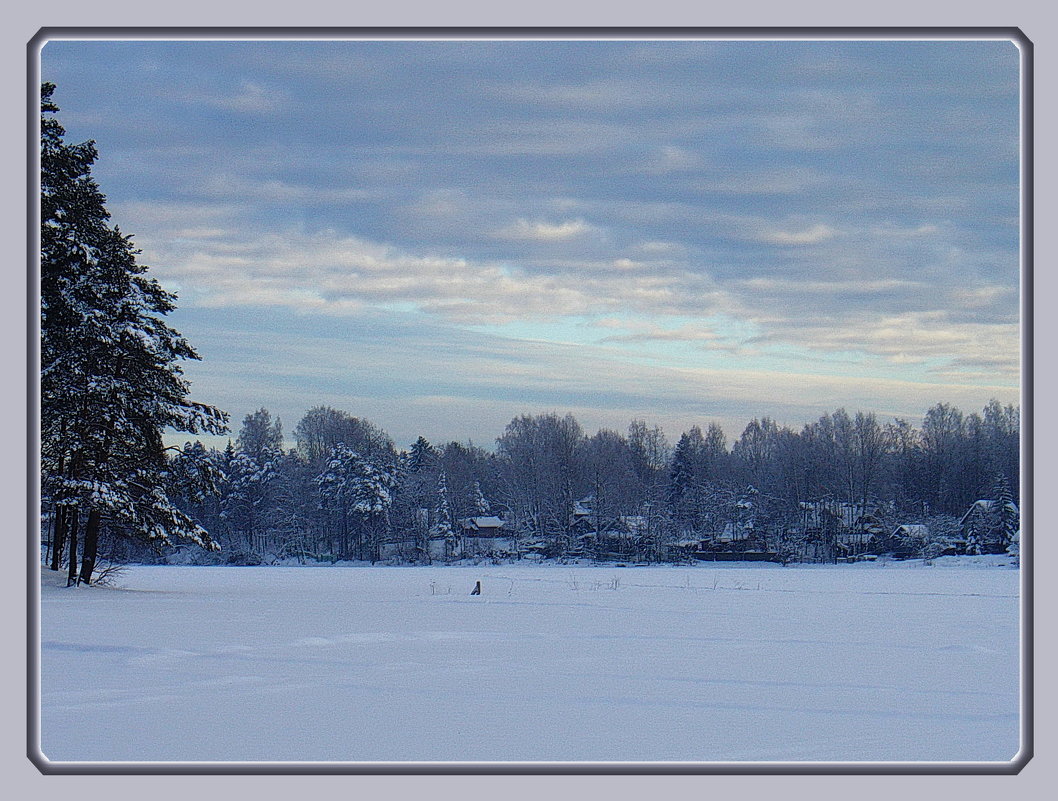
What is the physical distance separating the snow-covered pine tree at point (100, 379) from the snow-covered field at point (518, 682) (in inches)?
78.2

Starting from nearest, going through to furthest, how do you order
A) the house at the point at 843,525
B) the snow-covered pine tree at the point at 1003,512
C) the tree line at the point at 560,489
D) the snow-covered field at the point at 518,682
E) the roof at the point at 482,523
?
the snow-covered field at the point at 518,682
the snow-covered pine tree at the point at 1003,512
the house at the point at 843,525
the tree line at the point at 560,489
the roof at the point at 482,523

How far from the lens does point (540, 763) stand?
7262mm

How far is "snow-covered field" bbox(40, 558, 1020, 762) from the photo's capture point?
8086 millimetres

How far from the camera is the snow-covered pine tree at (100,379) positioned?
61.1 ft

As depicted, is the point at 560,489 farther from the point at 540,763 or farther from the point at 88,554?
the point at 540,763

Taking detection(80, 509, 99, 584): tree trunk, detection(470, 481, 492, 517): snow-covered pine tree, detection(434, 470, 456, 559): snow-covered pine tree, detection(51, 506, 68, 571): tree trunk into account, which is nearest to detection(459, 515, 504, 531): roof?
detection(470, 481, 492, 517): snow-covered pine tree

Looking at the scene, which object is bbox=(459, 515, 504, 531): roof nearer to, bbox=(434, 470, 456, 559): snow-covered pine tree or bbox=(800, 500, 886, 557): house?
bbox=(434, 470, 456, 559): snow-covered pine tree

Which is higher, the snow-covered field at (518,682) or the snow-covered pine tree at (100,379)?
the snow-covered pine tree at (100,379)

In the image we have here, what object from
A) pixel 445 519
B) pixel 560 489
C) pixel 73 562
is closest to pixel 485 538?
pixel 445 519

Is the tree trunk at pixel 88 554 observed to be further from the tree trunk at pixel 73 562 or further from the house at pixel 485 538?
the house at pixel 485 538

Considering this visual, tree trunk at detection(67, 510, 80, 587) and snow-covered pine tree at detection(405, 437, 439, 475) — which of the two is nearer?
tree trunk at detection(67, 510, 80, 587)

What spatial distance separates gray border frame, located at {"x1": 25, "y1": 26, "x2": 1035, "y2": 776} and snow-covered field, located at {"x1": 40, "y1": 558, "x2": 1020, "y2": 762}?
409mm

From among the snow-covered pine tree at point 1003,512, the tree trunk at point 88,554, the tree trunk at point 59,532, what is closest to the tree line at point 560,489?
the snow-covered pine tree at point 1003,512

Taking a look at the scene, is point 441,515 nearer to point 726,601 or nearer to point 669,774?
point 726,601
